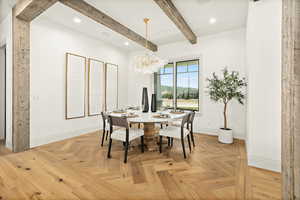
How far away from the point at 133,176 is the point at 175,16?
2989mm

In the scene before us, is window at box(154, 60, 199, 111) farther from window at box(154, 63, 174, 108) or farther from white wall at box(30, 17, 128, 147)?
white wall at box(30, 17, 128, 147)

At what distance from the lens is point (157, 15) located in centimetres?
308

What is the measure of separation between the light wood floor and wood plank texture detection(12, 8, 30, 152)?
36cm

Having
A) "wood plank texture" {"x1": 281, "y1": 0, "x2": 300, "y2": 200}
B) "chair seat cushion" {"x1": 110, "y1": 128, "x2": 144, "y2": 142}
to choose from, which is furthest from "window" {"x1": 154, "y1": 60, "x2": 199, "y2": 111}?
"wood plank texture" {"x1": 281, "y1": 0, "x2": 300, "y2": 200}

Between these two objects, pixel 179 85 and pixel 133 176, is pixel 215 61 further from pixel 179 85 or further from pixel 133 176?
pixel 133 176

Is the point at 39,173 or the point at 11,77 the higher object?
the point at 11,77

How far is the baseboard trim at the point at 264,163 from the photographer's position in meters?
2.06

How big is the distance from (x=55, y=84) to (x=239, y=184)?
4.07 m

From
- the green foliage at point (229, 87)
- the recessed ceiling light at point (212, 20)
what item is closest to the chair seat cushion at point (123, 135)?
the green foliage at point (229, 87)

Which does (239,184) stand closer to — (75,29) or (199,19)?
(199,19)

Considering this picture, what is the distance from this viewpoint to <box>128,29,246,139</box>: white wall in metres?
3.61

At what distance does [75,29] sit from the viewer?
368cm

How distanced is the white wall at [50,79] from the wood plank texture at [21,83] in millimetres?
190

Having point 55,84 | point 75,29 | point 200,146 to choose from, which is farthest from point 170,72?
point 55,84
